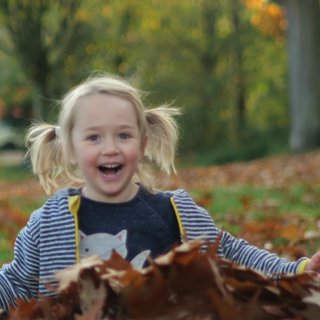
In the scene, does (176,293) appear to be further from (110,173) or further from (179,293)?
(110,173)

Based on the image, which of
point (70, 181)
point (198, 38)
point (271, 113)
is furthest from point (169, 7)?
point (70, 181)

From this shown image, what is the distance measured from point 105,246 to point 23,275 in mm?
313

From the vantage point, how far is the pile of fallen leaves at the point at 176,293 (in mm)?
2156

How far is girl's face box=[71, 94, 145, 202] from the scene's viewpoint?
324 centimetres

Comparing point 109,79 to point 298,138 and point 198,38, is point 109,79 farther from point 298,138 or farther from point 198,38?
point 198,38

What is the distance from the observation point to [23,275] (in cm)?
314

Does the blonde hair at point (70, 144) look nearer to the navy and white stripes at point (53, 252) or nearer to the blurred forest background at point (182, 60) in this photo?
the navy and white stripes at point (53, 252)

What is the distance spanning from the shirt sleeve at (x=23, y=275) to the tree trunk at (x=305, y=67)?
17332 millimetres

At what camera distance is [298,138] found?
66.8ft

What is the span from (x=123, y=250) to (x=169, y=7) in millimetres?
27274

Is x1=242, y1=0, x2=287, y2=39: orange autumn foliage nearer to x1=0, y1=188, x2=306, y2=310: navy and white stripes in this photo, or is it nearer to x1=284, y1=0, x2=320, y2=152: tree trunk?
x1=284, y1=0, x2=320, y2=152: tree trunk

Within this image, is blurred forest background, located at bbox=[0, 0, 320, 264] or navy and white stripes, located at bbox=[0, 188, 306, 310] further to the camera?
blurred forest background, located at bbox=[0, 0, 320, 264]

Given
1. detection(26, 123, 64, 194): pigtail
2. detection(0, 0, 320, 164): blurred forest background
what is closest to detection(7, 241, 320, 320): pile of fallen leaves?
detection(26, 123, 64, 194): pigtail

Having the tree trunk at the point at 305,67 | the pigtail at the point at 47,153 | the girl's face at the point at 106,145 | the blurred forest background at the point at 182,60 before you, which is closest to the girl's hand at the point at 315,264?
the girl's face at the point at 106,145
